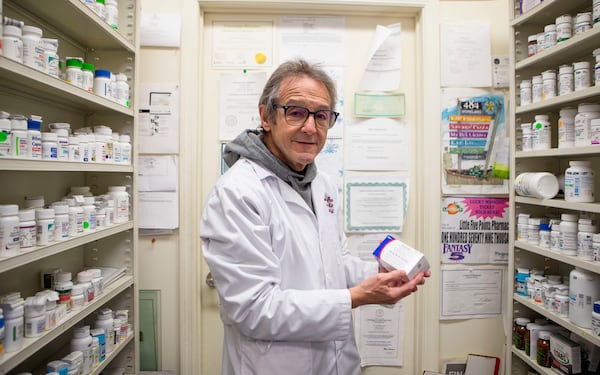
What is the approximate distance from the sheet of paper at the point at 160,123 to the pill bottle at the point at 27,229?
0.76 metres

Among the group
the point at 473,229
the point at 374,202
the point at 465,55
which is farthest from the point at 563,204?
the point at 465,55

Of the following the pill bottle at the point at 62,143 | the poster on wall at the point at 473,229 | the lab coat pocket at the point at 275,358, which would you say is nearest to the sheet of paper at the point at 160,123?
the pill bottle at the point at 62,143

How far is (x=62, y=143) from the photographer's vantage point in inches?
42.9

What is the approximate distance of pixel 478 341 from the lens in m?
1.80

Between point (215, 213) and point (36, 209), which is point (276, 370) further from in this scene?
point (36, 209)

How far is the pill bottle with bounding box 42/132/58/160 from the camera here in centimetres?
102

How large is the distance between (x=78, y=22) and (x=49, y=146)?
54 cm

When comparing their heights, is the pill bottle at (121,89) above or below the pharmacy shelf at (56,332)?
above

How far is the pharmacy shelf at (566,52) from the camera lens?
1135mm

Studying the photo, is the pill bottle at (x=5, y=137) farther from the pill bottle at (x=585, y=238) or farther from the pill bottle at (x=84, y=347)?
the pill bottle at (x=585, y=238)

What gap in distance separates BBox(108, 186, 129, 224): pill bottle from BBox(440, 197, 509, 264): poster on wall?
152 centimetres

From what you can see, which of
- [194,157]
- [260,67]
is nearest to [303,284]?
[194,157]

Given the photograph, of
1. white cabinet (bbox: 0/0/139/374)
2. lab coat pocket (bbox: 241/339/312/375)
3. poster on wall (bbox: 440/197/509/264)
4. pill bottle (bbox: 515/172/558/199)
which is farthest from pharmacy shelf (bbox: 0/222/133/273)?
pill bottle (bbox: 515/172/558/199)

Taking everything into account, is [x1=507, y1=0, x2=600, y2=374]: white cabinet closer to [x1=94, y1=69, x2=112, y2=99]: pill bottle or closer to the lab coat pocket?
the lab coat pocket
